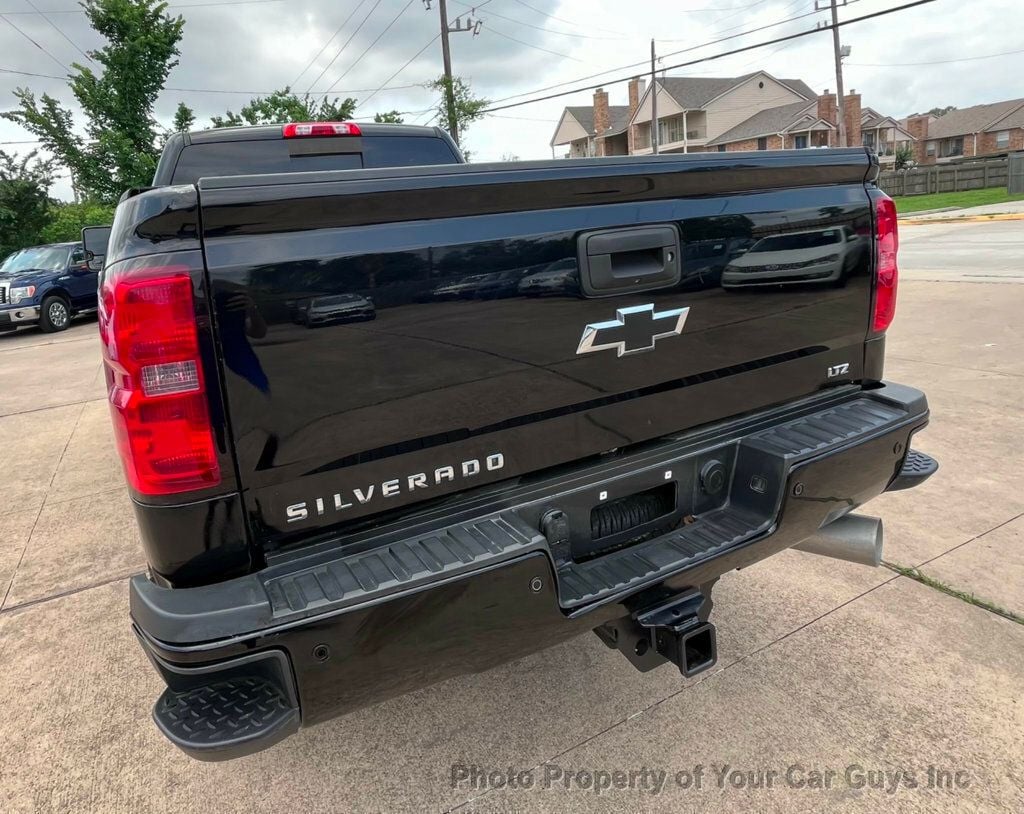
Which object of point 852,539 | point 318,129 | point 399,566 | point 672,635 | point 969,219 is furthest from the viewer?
point 969,219

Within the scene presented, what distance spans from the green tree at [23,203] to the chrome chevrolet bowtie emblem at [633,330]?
28748mm

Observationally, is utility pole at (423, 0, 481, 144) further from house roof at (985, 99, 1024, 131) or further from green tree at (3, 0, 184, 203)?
house roof at (985, 99, 1024, 131)

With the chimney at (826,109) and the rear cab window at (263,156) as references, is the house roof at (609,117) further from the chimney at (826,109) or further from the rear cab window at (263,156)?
the rear cab window at (263,156)

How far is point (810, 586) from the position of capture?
3197 mm

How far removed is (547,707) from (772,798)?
784mm

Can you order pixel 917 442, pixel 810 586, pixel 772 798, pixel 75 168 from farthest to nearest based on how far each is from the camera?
pixel 75 168 < pixel 917 442 < pixel 810 586 < pixel 772 798

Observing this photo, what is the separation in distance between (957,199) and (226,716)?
128 feet

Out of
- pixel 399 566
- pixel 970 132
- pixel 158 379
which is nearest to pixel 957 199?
pixel 399 566

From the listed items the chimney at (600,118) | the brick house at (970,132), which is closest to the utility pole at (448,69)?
the chimney at (600,118)

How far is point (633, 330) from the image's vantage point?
81.7 inches

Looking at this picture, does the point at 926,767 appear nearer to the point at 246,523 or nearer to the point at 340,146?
the point at 246,523

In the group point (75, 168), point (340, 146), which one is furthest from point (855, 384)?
point (75, 168)

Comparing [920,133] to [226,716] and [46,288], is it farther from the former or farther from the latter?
[226,716]

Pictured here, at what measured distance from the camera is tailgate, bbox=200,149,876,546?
1.63 m
